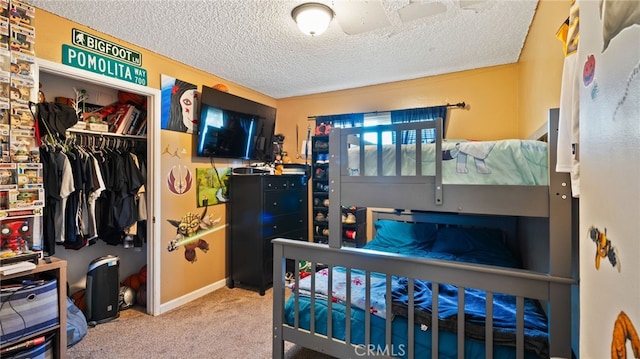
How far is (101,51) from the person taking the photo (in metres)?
2.31

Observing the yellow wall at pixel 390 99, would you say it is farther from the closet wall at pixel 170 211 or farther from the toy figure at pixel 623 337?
the toy figure at pixel 623 337

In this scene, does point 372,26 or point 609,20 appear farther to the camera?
point 372,26

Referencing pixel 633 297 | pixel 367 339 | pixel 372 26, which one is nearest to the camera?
pixel 633 297

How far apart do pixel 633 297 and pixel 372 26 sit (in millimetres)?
Result: 2248

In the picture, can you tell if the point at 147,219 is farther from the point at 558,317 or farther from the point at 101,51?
the point at 558,317

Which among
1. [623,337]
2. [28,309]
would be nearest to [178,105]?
[28,309]

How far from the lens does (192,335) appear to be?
233 cm

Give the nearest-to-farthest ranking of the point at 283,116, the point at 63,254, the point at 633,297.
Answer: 1. the point at 633,297
2. the point at 63,254
3. the point at 283,116

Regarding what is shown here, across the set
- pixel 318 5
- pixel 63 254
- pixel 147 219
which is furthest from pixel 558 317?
pixel 63 254

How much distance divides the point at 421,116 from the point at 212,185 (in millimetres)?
2499

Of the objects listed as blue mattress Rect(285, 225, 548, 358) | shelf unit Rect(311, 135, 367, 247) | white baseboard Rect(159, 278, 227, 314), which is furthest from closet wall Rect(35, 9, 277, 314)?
blue mattress Rect(285, 225, 548, 358)

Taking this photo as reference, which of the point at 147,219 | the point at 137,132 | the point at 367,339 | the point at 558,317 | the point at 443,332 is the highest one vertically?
the point at 137,132

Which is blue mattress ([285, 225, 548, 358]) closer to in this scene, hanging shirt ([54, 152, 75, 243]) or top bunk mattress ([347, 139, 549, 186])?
top bunk mattress ([347, 139, 549, 186])

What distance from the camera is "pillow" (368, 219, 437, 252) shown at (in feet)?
9.79
